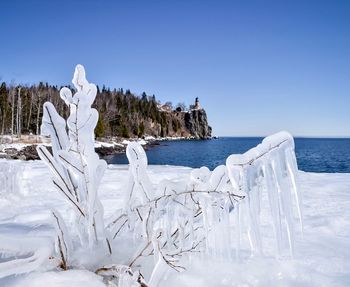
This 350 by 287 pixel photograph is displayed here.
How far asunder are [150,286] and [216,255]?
687 millimetres

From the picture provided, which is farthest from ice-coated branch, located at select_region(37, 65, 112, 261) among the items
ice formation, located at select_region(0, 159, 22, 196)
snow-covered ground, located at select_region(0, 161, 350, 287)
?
ice formation, located at select_region(0, 159, 22, 196)

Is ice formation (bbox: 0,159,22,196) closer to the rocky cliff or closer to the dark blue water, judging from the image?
the dark blue water

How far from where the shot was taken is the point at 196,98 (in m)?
135

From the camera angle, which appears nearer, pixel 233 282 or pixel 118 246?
pixel 233 282

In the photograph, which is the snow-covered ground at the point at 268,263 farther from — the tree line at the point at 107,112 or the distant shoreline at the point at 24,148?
the tree line at the point at 107,112

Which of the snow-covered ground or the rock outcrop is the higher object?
the rock outcrop

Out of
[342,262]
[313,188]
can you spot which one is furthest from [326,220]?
[313,188]

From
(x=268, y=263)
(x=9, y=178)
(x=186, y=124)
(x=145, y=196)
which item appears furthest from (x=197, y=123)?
(x=145, y=196)

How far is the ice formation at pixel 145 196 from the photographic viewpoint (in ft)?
5.60

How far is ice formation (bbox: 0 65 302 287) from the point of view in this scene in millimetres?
1708

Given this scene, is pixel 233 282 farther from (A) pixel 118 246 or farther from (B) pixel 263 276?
(A) pixel 118 246

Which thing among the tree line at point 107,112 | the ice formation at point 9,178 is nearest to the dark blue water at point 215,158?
the tree line at point 107,112

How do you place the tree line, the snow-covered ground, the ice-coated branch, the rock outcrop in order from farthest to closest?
the rock outcrop < the tree line < the ice-coated branch < the snow-covered ground

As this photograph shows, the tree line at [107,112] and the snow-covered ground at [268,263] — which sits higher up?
the tree line at [107,112]
